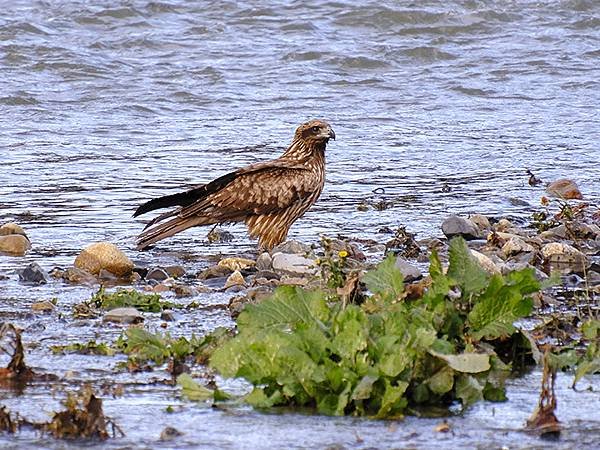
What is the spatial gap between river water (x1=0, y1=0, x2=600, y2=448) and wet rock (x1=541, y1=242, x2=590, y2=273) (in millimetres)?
1492

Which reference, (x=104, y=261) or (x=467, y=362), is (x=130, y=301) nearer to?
(x=104, y=261)

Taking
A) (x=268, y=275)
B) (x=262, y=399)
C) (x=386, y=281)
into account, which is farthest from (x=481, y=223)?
(x=262, y=399)

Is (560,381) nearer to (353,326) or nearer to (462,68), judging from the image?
(353,326)

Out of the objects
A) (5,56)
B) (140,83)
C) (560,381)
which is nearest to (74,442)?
(560,381)

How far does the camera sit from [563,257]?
8602 millimetres

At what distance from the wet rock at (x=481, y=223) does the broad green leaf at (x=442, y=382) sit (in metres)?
4.81

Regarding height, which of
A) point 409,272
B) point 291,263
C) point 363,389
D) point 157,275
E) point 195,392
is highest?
point 363,389

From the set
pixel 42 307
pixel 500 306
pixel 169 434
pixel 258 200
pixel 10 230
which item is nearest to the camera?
pixel 169 434

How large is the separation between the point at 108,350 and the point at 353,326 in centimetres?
137

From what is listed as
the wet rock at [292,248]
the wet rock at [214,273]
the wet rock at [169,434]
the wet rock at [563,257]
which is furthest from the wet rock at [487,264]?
the wet rock at [169,434]

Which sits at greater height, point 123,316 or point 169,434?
point 169,434

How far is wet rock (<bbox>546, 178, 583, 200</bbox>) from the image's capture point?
11387mm

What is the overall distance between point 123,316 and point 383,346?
2.05 m

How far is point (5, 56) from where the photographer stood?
17531mm
